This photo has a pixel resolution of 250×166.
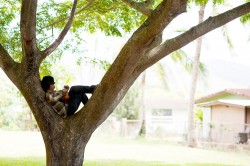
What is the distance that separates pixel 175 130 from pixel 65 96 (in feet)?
65.7

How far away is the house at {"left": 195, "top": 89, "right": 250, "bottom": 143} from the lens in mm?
23844

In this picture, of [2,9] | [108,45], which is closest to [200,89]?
[108,45]

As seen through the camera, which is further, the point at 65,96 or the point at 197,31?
the point at 65,96

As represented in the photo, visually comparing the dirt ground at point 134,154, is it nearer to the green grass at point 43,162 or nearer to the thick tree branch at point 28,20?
the green grass at point 43,162

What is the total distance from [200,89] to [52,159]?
52.2m

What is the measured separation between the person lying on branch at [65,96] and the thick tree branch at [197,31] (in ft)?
4.07

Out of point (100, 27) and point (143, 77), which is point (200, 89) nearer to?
point (143, 77)

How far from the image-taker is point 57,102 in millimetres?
8398

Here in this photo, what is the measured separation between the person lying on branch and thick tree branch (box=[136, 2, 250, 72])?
1.24 m

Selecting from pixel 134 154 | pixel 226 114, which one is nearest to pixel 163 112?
pixel 226 114

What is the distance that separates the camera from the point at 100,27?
1194cm

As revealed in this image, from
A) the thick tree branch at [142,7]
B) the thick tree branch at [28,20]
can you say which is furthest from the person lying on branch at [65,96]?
the thick tree branch at [142,7]

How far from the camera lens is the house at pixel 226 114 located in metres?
23.8

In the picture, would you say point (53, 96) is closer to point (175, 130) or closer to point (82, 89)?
Result: point (82, 89)
